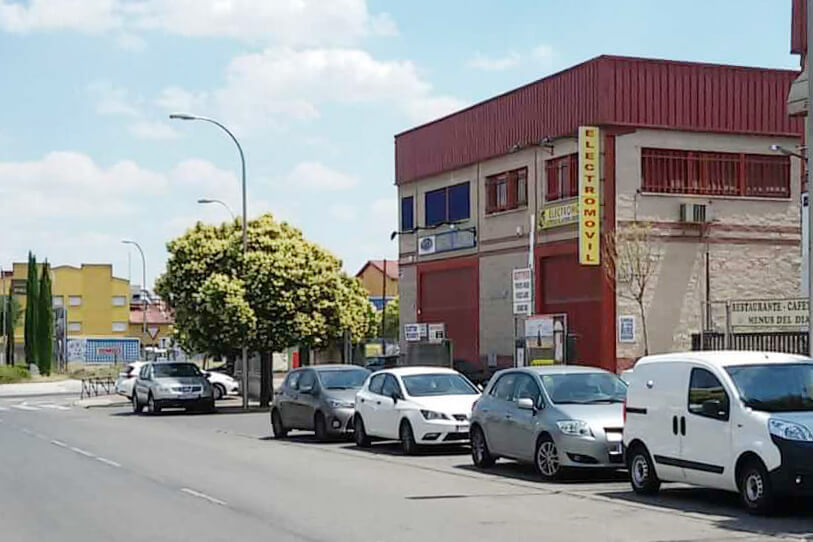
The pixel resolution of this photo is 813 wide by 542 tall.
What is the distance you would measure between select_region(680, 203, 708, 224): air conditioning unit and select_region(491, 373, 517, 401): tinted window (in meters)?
18.8

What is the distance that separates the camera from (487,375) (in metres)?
41.5

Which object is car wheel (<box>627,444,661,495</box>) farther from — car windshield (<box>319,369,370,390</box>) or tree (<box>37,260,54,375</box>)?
tree (<box>37,260,54,375</box>)

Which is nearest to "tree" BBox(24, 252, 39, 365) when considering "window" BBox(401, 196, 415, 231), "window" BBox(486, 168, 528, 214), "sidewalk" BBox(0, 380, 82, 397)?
"sidewalk" BBox(0, 380, 82, 397)

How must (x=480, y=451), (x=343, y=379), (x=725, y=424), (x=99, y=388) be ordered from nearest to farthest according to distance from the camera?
(x=725, y=424), (x=480, y=451), (x=343, y=379), (x=99, y=388)

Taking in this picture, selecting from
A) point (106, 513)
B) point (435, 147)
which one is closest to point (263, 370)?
point (435, 147)

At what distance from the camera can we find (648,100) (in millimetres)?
36344

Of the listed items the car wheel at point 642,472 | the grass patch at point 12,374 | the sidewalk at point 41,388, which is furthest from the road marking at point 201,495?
the grass patch at point 12,374

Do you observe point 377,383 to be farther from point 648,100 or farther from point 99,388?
point 99,388

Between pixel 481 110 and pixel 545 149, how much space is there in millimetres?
4597

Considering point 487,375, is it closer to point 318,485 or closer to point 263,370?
point 263,370

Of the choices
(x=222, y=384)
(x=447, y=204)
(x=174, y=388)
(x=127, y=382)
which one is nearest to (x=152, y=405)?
(x=174, y=388)

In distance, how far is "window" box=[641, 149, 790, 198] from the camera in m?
36.7

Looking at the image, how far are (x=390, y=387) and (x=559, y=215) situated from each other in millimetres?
16115

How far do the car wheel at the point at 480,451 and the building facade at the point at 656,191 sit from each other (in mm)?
15583
